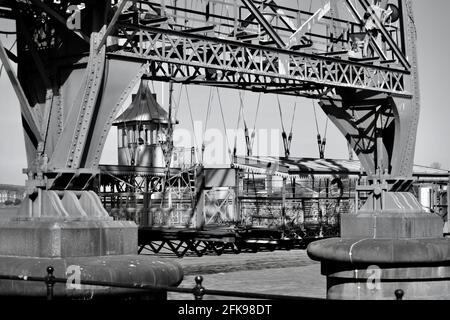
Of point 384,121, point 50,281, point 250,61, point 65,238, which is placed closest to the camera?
point 50,281

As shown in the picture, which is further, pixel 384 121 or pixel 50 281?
pixel 384 121

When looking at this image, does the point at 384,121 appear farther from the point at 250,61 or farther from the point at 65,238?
the point at 65,238

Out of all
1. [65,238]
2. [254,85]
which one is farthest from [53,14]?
[254,85]

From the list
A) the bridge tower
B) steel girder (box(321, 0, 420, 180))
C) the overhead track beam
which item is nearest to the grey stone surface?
the bridge tower

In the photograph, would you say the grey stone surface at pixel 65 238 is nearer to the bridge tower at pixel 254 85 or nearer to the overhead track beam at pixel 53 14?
the bridge tower at pixel 254 85

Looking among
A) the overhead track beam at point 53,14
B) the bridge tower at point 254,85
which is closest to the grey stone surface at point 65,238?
the bridge tower at point 254,85

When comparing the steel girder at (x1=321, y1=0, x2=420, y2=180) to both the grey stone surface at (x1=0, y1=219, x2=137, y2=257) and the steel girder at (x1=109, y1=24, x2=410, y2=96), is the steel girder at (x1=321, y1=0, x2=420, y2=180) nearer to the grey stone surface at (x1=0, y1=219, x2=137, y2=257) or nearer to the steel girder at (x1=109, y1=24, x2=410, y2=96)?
the steel girder at (x1=109, y1=24, x2=410, y2=96)

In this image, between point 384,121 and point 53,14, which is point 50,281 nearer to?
point 53,14

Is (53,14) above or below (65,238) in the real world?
above

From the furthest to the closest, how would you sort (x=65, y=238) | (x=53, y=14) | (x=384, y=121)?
1. (x=384, y=121)
2. (x=53, y=14)
3. (x=65, y=238)

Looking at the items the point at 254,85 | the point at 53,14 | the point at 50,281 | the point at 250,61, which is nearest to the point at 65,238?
the point at 50,281

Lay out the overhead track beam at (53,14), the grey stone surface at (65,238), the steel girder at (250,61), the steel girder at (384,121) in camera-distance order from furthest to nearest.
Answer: the steel girder at (384,121) → the steel girder at (250,61) → the overhead track beam at (53,14) → the grey stone surface at (65,238)

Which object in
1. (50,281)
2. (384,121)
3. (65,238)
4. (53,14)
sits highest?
(53,14)
